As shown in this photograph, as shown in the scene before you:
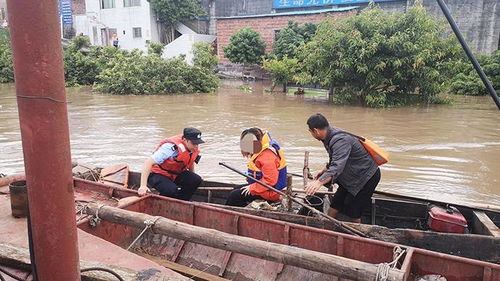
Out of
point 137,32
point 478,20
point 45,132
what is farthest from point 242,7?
point 45,132

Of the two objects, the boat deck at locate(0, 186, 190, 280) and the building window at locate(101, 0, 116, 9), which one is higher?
the building window at locate(101, 0, 116, 9)

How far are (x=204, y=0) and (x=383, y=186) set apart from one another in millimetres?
27443

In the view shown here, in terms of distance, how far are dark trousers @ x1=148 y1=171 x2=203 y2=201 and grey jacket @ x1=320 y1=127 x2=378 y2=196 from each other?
6.61 feet

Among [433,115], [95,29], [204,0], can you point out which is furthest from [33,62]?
[95,29]

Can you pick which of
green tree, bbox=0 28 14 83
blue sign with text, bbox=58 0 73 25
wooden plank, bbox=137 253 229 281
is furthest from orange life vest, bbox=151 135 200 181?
blue sign with text, bbox=58 0 73 25

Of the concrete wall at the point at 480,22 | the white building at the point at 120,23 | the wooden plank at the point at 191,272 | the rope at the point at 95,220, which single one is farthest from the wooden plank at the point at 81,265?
the white building at the point at 120,23

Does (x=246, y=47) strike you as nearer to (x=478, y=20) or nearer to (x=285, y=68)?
(x=285, y=68)

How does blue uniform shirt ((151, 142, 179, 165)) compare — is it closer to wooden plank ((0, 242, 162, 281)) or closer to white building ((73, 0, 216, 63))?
wooden plank ((0, 242, 162, 281))

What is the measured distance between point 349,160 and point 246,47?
23.3 metres

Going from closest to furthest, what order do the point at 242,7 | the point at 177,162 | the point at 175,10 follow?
the point at 177,162
the point at 242,7
the point at 175,10

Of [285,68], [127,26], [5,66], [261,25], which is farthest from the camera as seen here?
[127,26]

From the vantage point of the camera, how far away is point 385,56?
15227 mm

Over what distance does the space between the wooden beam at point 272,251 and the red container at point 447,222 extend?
5.92 ft

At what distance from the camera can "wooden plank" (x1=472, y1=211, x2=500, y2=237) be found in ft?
13.2
